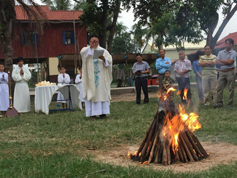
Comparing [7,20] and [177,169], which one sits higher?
[7,20]

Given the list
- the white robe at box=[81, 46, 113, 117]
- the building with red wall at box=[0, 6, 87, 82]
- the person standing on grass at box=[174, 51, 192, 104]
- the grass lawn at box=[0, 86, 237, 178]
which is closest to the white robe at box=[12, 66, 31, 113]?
the grass lawn at box=[0, 86, 237, 178]

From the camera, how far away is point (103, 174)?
372 centimetres

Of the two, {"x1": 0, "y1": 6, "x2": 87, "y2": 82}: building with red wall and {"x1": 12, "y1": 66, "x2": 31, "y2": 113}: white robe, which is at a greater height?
{"x1": 0, "y1": 6, "x2": 87, "y2": 82}: building with red wall

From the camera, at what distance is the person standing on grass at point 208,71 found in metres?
10.7

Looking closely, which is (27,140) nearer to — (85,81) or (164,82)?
(85,81)

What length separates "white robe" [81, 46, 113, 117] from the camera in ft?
28.8

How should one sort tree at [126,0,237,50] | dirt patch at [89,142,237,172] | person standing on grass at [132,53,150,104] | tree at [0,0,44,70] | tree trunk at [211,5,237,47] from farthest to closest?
1. tree trunk at [211,5,237,47]
2. tree at [126,0,237,50]
3. tree at [0,0,44,70]
4. person standing on grass at [132,53,150,104]
5. dirt patch at [89,142,237,172]

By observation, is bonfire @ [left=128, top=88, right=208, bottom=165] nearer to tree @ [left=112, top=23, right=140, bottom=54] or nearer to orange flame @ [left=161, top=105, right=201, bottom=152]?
orange flame @ [left=161, top=105, right=201, bottom=152]

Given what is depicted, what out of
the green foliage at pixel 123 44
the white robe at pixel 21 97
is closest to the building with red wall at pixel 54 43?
the green foliage at pixel 123 44

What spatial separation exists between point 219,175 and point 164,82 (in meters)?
8.56

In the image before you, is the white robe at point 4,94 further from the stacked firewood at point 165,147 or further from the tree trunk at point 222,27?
the tree trunk at point 222,27

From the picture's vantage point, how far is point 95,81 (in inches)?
353

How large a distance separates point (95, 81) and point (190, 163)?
5040mm

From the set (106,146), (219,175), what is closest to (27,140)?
(106,146)
